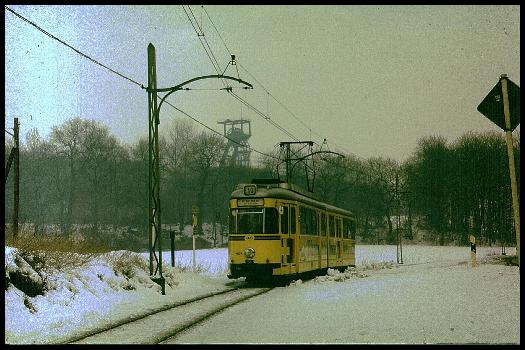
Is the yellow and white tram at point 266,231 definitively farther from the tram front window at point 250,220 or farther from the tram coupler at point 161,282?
the tram coupler at point 161,282

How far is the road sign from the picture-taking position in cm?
898

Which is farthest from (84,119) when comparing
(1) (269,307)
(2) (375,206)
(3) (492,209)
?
(1) (269,307)

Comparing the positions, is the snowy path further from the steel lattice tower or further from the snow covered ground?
the steel lattice tower

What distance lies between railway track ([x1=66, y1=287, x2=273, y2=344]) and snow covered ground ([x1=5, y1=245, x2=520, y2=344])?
366 millimetres

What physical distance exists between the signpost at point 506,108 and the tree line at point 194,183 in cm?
5207

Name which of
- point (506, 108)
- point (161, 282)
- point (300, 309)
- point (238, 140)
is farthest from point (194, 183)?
point (506, 108)

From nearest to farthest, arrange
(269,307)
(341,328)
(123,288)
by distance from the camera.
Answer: (341,328), (269,307), (123,288)

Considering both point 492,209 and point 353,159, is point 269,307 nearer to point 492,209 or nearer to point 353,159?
point 492,209

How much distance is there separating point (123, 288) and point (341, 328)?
28.1ft

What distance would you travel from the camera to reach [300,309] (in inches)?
509

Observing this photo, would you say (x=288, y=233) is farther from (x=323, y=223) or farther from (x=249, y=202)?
(x=323, y=223)

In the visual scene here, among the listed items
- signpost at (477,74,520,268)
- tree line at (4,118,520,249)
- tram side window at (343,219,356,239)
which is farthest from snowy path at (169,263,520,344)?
tree line at (4,118,520,249)

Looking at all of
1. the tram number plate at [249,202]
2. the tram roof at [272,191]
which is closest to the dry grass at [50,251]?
the tram number plate at [249,202]

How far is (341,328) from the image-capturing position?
10195mm
